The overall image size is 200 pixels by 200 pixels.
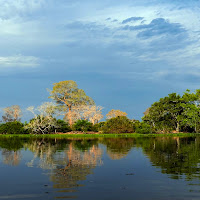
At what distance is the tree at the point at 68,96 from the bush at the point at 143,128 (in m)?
14.5

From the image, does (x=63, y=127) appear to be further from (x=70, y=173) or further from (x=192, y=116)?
(x=70, y=173)

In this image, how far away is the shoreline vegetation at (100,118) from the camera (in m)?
55.2

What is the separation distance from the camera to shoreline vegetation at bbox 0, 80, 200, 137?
5522 cm

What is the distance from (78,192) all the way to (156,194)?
2.67 m

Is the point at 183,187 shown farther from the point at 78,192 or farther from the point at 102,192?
the point at 78,192

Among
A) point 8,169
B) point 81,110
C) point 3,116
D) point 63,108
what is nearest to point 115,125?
point 81,110

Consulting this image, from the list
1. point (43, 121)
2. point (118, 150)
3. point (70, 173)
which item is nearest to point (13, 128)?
point (43, 121)

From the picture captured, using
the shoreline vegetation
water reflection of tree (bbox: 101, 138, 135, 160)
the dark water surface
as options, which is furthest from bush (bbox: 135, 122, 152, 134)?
the dark water surface

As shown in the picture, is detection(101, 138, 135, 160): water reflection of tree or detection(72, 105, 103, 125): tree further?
detection(72, 105, 103, 125): tree

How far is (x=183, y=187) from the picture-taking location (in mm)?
10320

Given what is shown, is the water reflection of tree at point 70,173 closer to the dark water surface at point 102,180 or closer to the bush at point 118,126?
the dark water surface at point 102,180

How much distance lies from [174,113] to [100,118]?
640 inches

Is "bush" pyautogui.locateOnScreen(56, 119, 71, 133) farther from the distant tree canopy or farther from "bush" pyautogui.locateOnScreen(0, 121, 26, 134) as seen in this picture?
the distant tree canopy

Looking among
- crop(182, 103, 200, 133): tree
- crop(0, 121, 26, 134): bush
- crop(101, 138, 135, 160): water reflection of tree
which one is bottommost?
crop(101, 138, 135, 160): water reflection of tree
